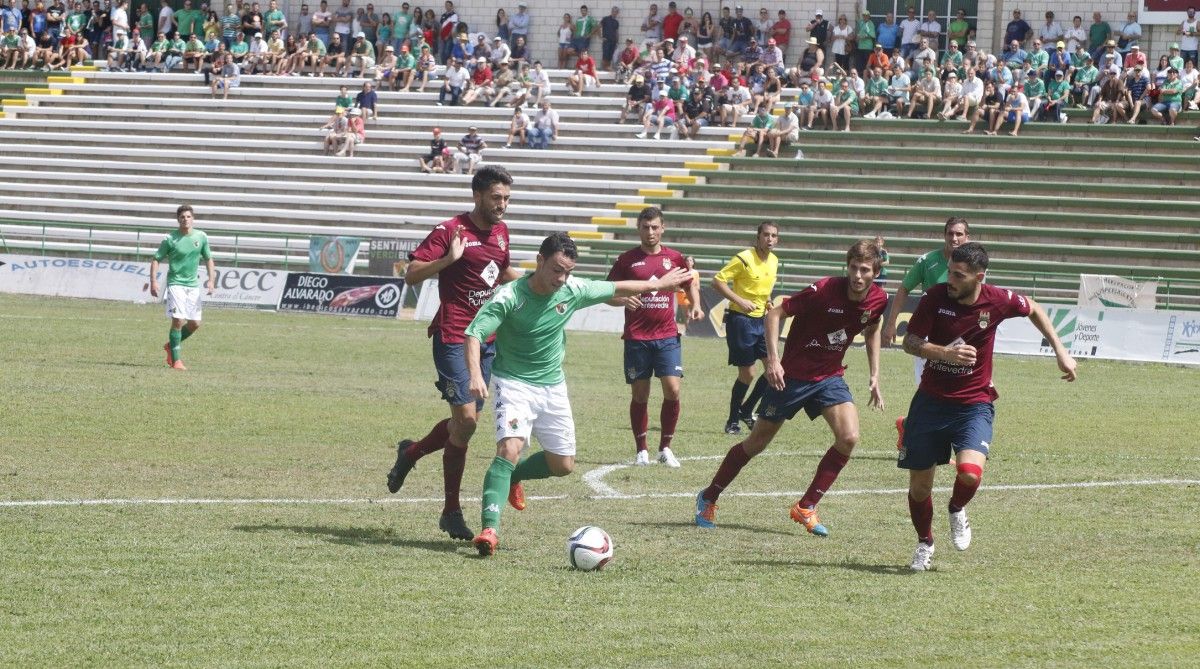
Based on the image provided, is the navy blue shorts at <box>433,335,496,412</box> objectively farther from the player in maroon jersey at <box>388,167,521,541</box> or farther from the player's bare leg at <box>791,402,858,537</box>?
the player's bare leg at <box>791,402,858,537</box>

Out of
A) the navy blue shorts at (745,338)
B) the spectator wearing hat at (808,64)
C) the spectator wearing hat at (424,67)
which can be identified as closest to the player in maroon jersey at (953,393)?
the navy blue shorts at (745,338)

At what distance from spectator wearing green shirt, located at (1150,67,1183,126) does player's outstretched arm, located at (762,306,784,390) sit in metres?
28.6

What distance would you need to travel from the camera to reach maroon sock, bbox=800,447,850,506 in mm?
10289

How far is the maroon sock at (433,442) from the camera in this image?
411 inches

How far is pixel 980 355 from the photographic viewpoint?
353 inches

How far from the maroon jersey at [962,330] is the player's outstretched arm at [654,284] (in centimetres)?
142

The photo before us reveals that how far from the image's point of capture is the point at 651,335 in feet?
45.6

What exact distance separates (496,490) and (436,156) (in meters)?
32.1

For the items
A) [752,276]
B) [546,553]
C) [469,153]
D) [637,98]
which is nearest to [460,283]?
[546,553]

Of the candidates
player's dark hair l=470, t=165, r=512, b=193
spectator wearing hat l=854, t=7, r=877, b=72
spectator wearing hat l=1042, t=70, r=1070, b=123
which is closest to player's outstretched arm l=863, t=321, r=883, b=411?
player's dark hair l=470, t=165, r=512, b=193

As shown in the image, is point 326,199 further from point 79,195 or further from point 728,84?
point 728,84

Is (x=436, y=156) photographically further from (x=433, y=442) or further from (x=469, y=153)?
(x=433, y=442)

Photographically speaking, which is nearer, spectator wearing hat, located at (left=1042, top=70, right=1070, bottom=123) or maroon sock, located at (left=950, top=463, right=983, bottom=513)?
maroon sock, located at (left=950, top=463, right=983, bottom=513)


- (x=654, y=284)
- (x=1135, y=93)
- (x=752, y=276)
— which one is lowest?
(x=752, y=276)
